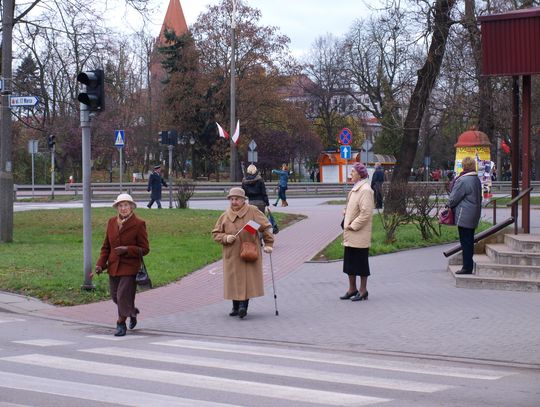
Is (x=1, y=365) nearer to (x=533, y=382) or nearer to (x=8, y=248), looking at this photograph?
Result: (x=533, y=382)

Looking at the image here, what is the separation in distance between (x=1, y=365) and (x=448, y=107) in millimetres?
22544

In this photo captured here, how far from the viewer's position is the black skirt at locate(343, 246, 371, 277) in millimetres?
12797

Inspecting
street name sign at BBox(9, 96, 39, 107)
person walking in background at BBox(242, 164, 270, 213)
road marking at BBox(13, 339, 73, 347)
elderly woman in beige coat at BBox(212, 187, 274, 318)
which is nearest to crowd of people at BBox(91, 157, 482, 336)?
elderly woman in beige coat at BBox(212, 187, 274, 318)

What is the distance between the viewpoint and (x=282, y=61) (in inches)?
2675

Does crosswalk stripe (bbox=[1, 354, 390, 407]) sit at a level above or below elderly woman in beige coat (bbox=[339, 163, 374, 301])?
below

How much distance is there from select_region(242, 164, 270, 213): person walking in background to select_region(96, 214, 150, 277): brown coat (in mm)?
7254

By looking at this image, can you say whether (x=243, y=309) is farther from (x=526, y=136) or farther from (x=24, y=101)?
(x=24, y=101)

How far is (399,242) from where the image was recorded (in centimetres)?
2011

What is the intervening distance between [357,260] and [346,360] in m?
3.80

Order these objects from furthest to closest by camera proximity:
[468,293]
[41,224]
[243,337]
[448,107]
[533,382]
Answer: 1. [448,107]
2. [41,224]
3. [468,293]
4. [243,337]
5. [533,382]

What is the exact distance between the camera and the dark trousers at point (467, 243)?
1383cm

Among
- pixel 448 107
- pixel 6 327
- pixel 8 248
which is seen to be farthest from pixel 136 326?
pixel 448 107

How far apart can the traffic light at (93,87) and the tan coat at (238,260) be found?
10.5 ft

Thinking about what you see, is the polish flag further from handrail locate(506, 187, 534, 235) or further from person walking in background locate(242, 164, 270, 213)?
person walking in background locate(242, 164, 270, 213)
